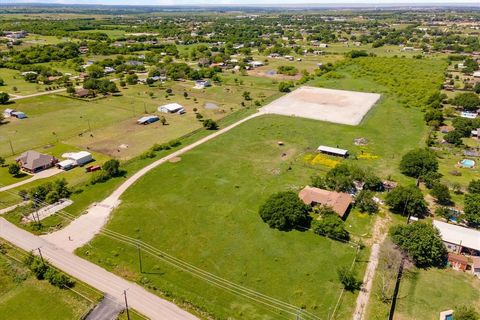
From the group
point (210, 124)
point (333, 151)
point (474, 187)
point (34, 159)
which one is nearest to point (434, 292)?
point (474, 187)

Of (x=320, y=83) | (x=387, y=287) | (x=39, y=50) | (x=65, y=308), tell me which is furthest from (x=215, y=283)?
(x=39, y=50)

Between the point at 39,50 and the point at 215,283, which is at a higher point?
the point at 39,50

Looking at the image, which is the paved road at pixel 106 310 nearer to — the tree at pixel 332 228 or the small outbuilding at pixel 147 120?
the tree at pixel 332 228

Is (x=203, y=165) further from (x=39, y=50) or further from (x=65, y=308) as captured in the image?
(x=39, y=50)

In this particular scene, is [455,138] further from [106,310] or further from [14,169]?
[14,169]

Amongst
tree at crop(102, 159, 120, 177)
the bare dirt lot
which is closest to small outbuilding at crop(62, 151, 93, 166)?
tree at crop(102, 159, 120, 177)

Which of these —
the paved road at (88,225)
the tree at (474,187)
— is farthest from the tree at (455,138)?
the paved road at (88,225)

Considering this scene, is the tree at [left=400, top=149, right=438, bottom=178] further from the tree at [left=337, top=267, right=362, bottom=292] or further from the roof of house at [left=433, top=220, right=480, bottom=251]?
the tree at [left=337, top=267, right=362, bottom=292]
